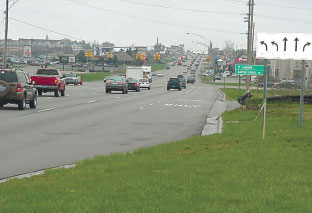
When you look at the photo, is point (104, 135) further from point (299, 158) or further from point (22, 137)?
point (299, 158)

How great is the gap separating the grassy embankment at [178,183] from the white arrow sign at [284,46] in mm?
3903

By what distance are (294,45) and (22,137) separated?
26.0 feet

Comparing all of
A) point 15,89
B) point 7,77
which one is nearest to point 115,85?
point 7,77

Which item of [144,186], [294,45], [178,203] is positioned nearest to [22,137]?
[294,45]

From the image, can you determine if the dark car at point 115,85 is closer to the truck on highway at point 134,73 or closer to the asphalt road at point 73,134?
the asphalt road at point 73,134

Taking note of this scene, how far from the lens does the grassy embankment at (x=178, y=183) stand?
315 inches

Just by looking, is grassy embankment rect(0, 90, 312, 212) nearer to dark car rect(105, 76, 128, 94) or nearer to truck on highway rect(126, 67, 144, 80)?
dark car rect(105, 76, 128, 94)

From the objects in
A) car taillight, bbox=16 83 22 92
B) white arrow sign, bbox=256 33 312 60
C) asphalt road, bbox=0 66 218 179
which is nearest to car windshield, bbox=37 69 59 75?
asphalt road, bbox=0 66 218 179

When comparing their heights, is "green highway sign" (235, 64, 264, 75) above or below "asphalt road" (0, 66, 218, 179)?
above

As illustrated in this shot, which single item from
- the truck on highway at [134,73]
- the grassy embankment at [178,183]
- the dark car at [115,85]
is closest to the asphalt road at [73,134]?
the grassy embankment at [178,183]

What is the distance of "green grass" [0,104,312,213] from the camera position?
7.99 metres

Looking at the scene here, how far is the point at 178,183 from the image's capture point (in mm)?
9641

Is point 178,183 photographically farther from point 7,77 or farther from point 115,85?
point 115,85

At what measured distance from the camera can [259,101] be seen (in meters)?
37.2
